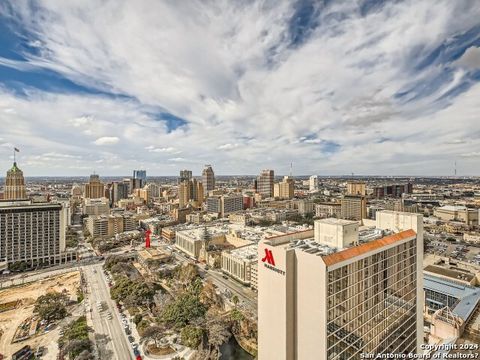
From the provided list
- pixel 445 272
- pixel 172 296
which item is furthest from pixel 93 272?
pixel 445 272

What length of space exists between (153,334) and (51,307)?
1779 centimetres

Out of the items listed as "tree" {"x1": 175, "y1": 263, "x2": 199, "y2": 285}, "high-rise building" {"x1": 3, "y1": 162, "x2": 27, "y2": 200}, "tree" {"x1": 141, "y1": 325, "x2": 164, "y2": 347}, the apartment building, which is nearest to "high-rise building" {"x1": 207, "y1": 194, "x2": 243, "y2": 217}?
the apartment building

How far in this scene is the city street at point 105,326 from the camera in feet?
105

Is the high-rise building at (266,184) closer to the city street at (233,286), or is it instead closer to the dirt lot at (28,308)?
the city street at (233,286)

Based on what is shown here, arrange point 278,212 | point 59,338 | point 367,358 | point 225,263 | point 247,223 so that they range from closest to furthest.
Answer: point 367,358 → point 59,338 → point 225,263 → point 247,223 → point 278,212

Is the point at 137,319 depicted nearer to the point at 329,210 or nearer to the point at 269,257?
the point at 269,257

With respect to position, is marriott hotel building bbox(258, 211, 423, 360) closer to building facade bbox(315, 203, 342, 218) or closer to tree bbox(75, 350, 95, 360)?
tree bbox(75, 350, 95, 360)

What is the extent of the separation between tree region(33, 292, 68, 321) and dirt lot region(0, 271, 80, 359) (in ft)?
6.85

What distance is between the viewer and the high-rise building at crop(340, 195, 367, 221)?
100 meters

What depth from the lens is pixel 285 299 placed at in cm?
1608

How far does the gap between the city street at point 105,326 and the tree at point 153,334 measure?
219cm

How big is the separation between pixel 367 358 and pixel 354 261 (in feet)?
24.9

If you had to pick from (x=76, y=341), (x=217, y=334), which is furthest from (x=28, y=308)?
(x=217, y=334)

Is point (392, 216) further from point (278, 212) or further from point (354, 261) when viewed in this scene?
point (278, 212)
